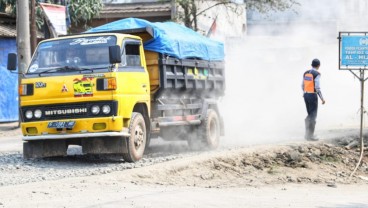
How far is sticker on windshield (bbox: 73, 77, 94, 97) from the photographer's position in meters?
12.8

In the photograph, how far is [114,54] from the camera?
506 inches

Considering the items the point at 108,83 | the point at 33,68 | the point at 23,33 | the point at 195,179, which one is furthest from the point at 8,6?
the point at 195,179

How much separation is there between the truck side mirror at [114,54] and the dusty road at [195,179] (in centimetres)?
184

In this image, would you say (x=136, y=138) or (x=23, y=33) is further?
(x=23, y=33)

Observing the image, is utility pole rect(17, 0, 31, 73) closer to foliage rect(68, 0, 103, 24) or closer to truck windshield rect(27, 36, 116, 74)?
foliage rect(68, 0, 103, 24)

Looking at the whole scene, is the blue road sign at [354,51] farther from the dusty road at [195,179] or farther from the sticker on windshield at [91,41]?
the sticker on windshield at [91,41]

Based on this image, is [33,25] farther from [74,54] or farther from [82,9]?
[74,54]

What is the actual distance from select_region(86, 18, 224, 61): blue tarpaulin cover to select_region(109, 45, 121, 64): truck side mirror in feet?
6.05

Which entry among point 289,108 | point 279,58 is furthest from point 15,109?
point 279,58

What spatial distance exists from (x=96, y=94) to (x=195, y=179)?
2.30m

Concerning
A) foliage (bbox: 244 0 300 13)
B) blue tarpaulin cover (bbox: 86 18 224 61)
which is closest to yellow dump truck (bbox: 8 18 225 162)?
blue tarpaulin cover (bbox: 86 18 224 61)

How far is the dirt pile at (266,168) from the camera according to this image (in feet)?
39.6

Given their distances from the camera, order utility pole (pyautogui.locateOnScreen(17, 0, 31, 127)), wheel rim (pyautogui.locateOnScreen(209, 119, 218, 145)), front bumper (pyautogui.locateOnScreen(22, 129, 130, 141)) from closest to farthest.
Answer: front bumper (pyautogui.locateOnScreen(22, 129, 130, 141)), wheel rim (pyautogui.locateOnScreen(209, 119, 218, 145)), utility pole (pyautogui.locateOnScreen(17, 0, 31, 127))

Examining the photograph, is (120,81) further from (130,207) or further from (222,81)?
(222,81)
